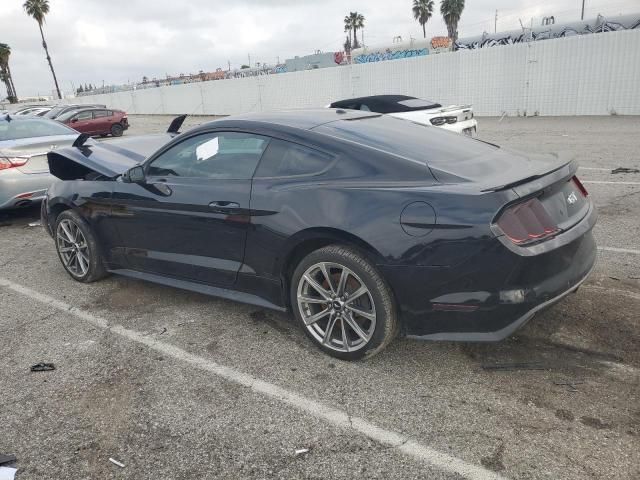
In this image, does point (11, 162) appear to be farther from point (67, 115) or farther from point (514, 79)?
point (67, 115)

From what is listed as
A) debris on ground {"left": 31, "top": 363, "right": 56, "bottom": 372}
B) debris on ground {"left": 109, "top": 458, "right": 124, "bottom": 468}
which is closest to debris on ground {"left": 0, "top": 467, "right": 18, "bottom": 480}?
debris on ground {"left": 109, "top": 458, "right": 124, "bottom": 468}

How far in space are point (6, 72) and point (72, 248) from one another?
260 feet

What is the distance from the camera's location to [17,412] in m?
3.07

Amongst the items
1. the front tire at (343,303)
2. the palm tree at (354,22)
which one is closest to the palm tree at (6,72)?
the palm tree at (354,22)

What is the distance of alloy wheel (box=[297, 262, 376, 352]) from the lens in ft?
10.5

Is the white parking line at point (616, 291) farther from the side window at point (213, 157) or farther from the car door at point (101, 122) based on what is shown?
the car door at point (101, 122)

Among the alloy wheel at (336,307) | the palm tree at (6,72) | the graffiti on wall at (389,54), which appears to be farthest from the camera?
the palm tree at (6,72)

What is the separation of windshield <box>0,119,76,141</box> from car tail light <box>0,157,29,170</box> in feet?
2.20

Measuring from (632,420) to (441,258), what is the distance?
1.20m

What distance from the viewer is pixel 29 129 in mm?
7996

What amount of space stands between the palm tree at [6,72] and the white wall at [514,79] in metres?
52.6

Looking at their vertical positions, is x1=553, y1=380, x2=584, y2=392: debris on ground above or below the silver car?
below

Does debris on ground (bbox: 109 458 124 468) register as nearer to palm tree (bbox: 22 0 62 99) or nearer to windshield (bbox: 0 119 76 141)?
windshield (bbox: 0 119 76 141)

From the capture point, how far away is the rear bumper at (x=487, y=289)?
2748mm
